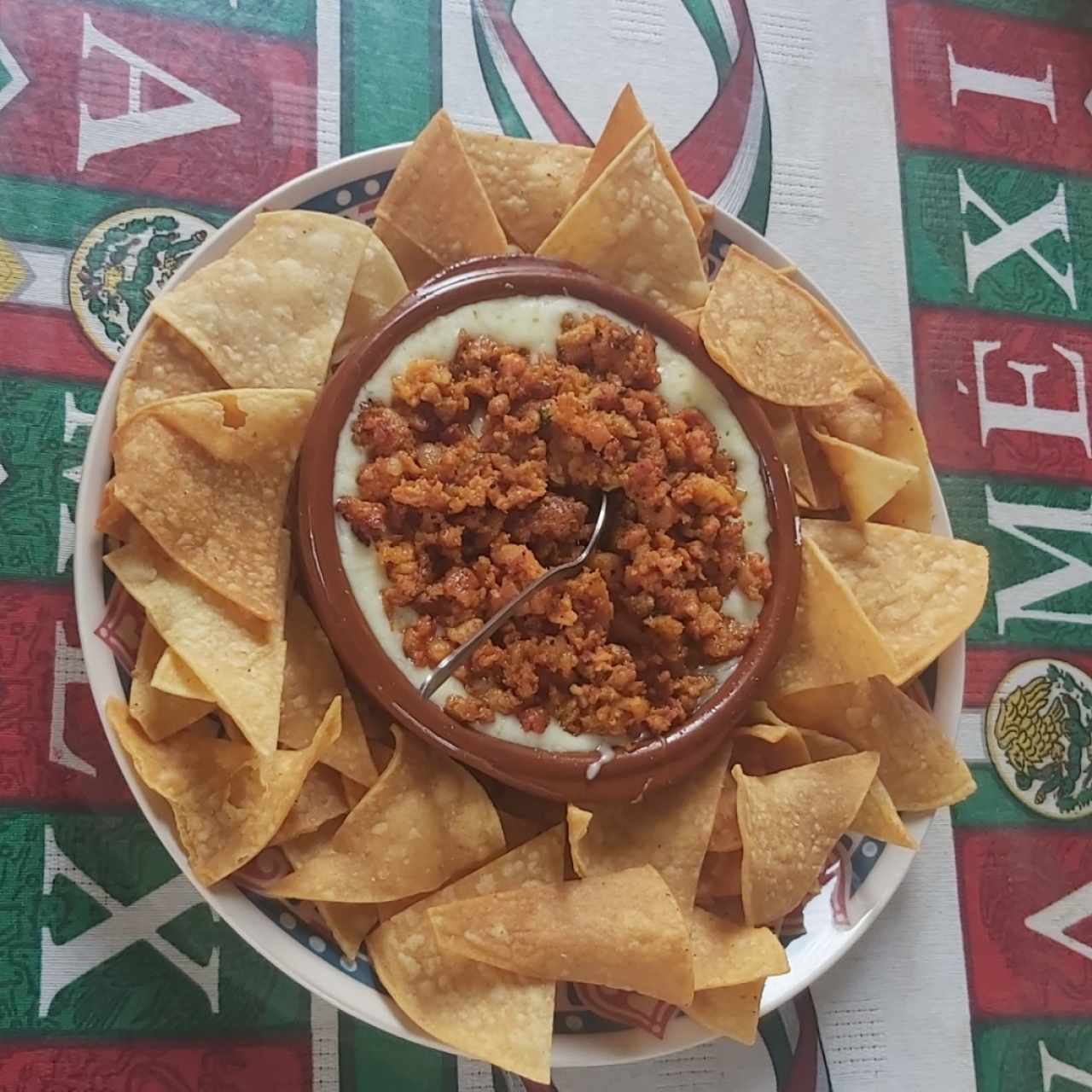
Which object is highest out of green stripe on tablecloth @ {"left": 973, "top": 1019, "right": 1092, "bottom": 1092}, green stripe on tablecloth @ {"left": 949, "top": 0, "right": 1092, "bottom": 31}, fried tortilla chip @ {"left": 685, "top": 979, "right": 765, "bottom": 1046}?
green stripe on tablecloth @ {"left": 949, "top": 0, "right": 1092, "bottom": 31}

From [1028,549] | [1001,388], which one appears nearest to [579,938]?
[1028,549]

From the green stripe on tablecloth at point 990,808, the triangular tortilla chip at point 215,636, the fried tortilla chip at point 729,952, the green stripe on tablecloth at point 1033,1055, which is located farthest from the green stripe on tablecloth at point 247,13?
the green stripe on tablecloth at point 1033,1055

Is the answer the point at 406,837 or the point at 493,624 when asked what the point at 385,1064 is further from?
the point at 493,624

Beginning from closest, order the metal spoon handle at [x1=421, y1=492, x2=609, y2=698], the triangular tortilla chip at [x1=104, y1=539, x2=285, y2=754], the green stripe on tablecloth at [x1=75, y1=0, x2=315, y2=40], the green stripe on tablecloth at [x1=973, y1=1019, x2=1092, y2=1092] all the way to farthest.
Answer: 1. the triangular tortilla chip at [x1=104, y1=539, x2=285, y2=754]
2. the metal spoon handle at [x1=421, y1=492, x2=609, y2=698]
3. the green stripe on tablecloth at [x1=75, y1=0, x2=315, y2=40]
4. the green stripe on tablecloth at [x1=973, y1=1019, x2=1092, y2=1092]

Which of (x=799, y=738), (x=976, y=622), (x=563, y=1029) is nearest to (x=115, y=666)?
(x=563, y=1029)

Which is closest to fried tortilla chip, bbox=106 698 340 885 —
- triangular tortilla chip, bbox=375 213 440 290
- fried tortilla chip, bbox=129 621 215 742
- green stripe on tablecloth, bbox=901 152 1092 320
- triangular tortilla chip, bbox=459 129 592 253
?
fried tortilla chip, bbox=129 621 215 742

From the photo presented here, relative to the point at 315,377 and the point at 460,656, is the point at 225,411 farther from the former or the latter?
the point at 460,656

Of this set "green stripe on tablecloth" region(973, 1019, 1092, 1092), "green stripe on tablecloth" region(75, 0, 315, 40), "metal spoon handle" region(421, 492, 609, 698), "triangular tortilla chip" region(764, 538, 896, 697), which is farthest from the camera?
"green stripe on tablecloth" region(973, 1019, 1092, 1092)

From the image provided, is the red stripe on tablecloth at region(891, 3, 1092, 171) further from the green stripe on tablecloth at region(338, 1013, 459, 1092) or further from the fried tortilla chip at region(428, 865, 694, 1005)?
the green stripe on tablecloth at region(338, 1013, 459, 1092)
